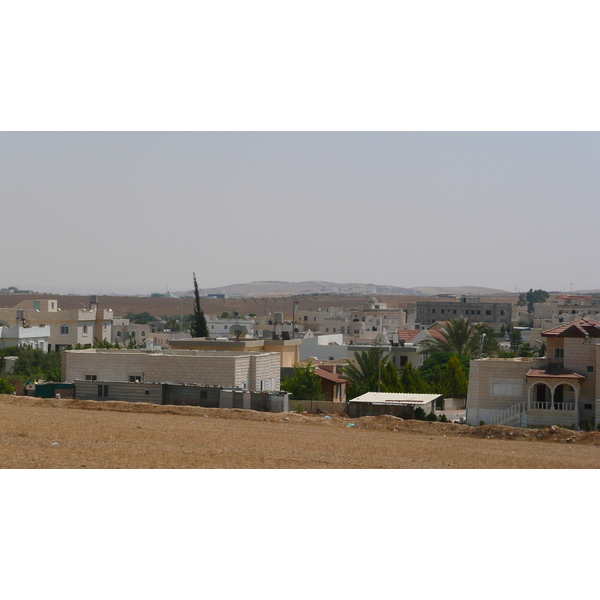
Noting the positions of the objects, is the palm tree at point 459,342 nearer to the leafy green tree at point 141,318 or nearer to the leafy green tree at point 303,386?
the leafy green tree at point 303,386

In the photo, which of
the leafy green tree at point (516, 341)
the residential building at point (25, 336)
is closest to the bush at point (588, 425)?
the residential building at point (25, 336)

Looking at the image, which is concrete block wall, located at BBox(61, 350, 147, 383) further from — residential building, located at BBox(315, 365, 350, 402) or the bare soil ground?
residential building, located at BBox(315, 365, 350, 402)

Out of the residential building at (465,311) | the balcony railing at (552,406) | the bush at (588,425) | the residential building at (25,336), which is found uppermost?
the residential building at (465,311)

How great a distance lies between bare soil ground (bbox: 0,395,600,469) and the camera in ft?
41.6

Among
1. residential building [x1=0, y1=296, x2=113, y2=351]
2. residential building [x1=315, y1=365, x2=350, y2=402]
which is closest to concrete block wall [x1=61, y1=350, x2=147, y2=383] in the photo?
residential building [x1=315, y1=365, x2=350, y2=402]

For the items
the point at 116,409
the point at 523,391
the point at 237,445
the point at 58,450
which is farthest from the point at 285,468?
the point at 523,391

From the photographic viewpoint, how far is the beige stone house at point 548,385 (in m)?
23.3

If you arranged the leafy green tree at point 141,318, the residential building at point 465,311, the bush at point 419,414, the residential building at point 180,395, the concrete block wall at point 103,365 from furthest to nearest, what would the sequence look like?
the leafy green tree at point 141,318
the residential building at point 465,311
the concrete block wall at point 103,365
the bush at point 419,414
the residential building at point 180,395

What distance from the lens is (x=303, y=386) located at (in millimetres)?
26297

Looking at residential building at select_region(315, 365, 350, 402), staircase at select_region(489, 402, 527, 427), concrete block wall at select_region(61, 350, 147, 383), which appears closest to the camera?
staircase at select_region(489, 402, 527, 427)

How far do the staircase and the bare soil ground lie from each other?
4092mm

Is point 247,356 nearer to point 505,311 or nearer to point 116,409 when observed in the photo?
point 116,409

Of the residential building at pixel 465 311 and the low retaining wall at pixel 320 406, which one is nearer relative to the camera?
the low retaining wall at pixel 320 406

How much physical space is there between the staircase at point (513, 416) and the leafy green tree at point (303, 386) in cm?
545
